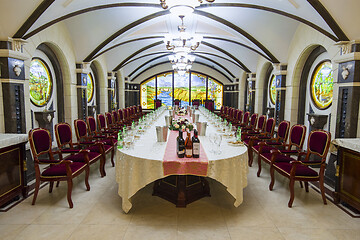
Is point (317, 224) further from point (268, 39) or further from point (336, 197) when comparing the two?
point (268, 39)

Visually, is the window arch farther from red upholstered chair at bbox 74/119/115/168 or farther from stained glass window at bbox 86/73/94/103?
red upholstered chair at bbox 74/119/115/168

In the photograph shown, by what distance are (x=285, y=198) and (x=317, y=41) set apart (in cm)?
405

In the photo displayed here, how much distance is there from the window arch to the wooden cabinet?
15.3 meters

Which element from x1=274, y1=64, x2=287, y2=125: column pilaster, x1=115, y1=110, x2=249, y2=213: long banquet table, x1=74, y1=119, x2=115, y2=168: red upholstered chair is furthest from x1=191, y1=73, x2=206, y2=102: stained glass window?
x1=115, y1=110, x2=249, y2=213: long banquet table

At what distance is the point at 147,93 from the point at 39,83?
12548 mm

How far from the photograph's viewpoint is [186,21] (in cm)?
786

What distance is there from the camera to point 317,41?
19.1ft

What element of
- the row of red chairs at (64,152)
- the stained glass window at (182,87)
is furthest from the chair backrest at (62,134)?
the stained glass window at (182,87)

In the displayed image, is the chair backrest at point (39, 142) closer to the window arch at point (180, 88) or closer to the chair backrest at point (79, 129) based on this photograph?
the chair backrest at point (79, 129)

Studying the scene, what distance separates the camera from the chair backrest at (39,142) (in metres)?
3.53

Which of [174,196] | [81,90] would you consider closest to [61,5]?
[81,90]

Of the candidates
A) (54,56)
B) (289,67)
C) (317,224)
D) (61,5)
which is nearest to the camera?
(317,224)

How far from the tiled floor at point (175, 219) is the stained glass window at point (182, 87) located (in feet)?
50.2

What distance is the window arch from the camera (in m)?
18.7
